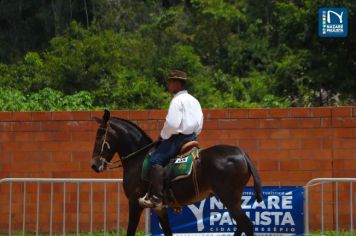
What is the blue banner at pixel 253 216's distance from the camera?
33.9ft

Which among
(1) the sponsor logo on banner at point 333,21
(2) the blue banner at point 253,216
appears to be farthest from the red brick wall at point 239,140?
(1) the sponsor logo on banner at point 333,21

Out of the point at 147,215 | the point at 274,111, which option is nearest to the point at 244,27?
the point at 274,111

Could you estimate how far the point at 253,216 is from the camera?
10461 millimetres

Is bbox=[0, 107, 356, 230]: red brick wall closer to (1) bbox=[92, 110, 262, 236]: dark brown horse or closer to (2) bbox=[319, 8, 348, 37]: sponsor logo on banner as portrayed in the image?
(1) bbox=[92, 110, 262, 236]: dark brown horse

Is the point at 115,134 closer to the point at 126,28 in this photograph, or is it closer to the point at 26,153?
the point at 26,153

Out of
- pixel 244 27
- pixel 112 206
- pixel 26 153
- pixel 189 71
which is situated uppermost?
pixel 244 27

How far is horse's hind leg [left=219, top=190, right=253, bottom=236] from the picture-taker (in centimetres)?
895

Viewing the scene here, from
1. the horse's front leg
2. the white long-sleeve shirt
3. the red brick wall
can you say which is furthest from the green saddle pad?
the red brick wall

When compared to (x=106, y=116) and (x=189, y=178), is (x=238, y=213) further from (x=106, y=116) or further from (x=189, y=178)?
(x=106, y=116)

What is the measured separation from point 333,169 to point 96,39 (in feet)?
32.2

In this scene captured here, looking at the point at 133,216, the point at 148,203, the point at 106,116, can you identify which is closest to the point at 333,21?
the point at 106,116

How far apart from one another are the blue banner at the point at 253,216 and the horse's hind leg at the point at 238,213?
143 cm

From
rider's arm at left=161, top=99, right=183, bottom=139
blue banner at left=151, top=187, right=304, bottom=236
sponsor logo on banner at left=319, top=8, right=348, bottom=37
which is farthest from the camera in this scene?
sponsor logo on banner at left=319, top=8, right=348, bottom=37

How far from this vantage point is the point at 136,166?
32.0ft
